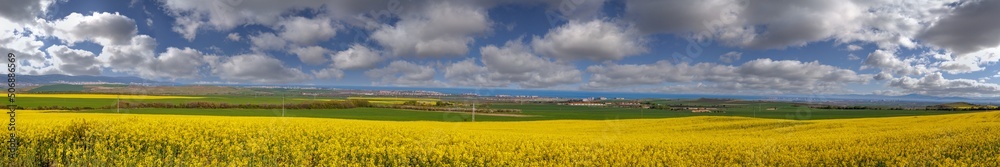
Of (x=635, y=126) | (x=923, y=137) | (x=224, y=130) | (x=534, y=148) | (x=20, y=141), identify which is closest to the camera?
(x=534, y=148)

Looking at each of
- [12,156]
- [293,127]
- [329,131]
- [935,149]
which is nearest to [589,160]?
[935,149]

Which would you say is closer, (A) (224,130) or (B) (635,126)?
(A) (224,130)

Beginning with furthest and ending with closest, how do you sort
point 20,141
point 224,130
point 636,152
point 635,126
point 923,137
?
point 635,126 < point 224,130 < point 20,141 < point 923,137 < point 636,152

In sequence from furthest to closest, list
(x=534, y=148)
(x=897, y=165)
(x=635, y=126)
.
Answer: (x=635, y=126) → (x=534, y=148) → (x=897, y=165)

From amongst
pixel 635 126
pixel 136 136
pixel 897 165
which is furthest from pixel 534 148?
pixel 635 126

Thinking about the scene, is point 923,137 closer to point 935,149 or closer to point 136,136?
point 935,149

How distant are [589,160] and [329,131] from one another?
29.2 ft

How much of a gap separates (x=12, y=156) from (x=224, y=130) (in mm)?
4675

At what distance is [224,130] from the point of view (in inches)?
634

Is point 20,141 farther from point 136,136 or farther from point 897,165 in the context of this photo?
point 897,165

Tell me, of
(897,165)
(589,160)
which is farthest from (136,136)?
(897,165)

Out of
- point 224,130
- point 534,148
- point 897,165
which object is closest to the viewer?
point 897,165

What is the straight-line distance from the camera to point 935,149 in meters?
11.3

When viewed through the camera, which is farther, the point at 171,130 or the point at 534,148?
the point at 171,130
